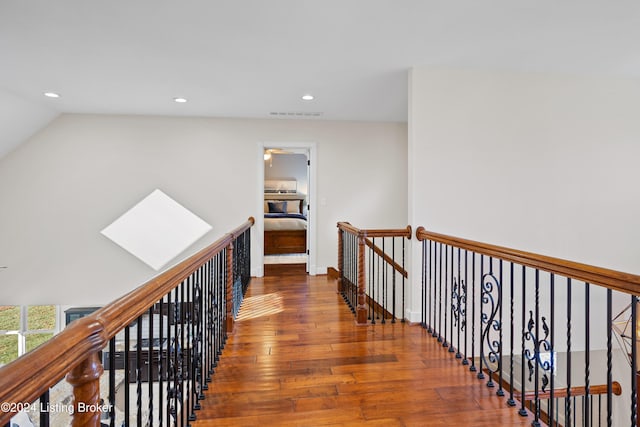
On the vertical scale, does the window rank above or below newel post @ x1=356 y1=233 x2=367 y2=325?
below

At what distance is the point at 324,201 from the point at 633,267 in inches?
146

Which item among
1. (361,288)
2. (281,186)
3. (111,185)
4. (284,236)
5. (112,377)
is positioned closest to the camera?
(112,377)

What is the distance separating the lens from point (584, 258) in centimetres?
348

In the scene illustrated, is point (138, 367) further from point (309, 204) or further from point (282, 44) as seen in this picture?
point (309, 204)

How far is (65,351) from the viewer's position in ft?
2.15

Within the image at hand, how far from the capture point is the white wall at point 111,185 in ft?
15.3

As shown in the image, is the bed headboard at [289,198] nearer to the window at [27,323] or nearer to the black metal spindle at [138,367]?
the window at [27,323]

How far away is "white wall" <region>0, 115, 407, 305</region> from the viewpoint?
Answer: 466 centimetres

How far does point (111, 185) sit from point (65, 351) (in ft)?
16.0

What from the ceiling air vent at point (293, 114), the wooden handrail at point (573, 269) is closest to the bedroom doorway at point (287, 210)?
the ceiling air vent at point (293, 114)

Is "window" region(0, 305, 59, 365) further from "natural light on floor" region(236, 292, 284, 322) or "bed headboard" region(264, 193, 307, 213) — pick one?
"bed headboard" region(264, 193, 307, 213)

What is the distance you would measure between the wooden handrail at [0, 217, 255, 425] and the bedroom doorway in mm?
4190

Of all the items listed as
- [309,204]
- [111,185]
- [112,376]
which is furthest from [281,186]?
[112,376]

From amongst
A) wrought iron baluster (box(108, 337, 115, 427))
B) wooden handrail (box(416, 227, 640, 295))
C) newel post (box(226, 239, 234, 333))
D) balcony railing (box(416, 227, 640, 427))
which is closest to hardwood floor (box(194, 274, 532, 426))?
newel post (box(226, 239, 234, 333))
